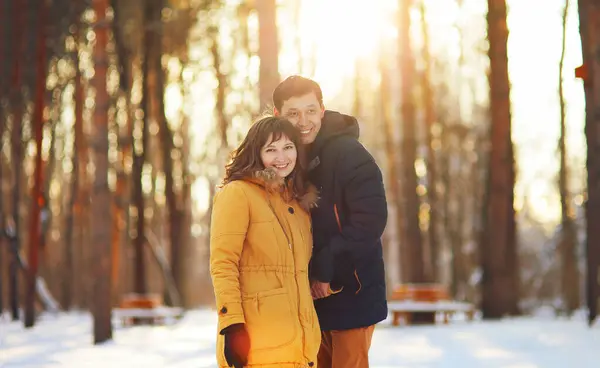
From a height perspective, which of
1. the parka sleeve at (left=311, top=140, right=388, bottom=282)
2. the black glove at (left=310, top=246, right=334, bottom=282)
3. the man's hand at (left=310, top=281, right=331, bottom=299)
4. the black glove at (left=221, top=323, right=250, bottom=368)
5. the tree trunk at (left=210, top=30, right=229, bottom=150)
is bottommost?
the black glove at (left=221, top=323, right=250, bottom=368)

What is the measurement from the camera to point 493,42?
1752 centimetres

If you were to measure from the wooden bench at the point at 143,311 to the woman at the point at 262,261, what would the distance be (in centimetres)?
1514

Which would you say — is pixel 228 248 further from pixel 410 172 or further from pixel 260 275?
pixel 410 172

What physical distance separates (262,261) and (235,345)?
37 centimetres

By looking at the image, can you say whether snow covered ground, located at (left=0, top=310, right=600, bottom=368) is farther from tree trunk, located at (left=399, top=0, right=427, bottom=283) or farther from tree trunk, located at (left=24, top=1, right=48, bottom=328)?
tree trunk, located at (left=399, top=0, right=427, bottom=283)

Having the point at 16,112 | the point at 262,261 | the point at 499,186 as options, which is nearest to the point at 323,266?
the point at 262,261

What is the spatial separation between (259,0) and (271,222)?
9020mm

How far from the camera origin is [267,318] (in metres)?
4.17

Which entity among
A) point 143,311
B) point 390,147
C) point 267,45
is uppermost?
point 267,45

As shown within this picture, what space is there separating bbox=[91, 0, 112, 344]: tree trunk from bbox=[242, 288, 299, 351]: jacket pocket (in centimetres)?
1008

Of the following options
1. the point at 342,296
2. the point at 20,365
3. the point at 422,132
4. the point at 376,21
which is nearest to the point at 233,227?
the point at 342,296

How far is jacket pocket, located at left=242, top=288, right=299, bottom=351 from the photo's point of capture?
416 cm

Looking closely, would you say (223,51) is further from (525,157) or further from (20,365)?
(20,365)

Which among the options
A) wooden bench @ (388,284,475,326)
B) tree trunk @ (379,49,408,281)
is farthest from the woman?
tree trunk @ (379,49,408,281)
